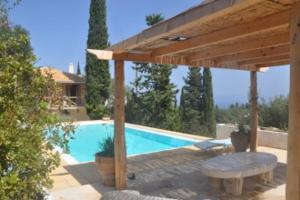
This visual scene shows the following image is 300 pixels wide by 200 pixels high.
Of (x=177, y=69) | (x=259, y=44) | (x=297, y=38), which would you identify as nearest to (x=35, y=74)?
(x=297, y=38)

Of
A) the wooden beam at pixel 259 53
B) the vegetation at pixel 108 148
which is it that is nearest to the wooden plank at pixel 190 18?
the vegetation at pixel 108 148

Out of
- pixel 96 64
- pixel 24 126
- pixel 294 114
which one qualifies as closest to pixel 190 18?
pixel 294 114

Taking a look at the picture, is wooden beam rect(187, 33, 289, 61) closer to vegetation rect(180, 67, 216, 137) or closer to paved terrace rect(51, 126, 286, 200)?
paved terrace rect(51, 126, 286, 200)

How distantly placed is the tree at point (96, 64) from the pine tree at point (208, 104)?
7106 millimetres

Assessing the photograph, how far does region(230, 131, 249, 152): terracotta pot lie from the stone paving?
1.07 metres

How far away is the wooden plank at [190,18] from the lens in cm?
323

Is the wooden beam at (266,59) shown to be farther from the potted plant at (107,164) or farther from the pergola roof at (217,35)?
the potted plant at (107,164)

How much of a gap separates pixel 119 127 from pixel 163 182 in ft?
5.38

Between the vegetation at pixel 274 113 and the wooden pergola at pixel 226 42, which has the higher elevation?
the wooden pergola at pixel 226 42

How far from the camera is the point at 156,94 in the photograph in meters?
17.9

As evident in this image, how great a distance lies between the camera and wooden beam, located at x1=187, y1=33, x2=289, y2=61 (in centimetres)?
543

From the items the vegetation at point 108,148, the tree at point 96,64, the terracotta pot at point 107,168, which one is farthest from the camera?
the tree at point 96,64

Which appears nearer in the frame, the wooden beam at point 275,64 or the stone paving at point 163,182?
the stone paving at point 163,182

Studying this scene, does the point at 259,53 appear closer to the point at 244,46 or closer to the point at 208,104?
the point at 244,46
